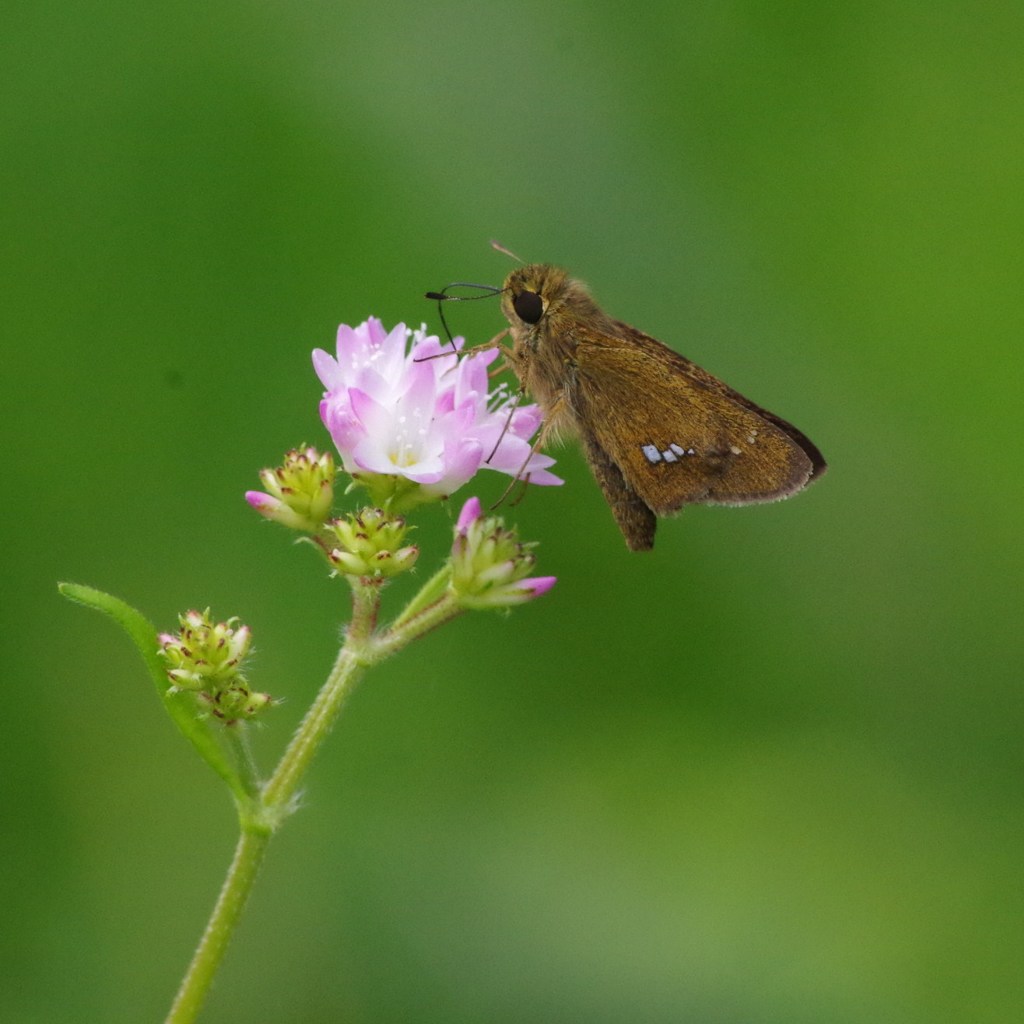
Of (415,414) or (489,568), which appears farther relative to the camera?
(415,414)

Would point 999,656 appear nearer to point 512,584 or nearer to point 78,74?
point 512,584

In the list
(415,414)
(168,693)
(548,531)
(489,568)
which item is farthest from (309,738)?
(548,531)

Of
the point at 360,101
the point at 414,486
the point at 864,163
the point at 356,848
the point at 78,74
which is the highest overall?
the point at 864,163

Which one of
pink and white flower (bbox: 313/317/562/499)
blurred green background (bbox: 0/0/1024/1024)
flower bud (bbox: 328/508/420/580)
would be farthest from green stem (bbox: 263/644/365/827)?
blurred green background (bbox: 0/0/1024/1024)

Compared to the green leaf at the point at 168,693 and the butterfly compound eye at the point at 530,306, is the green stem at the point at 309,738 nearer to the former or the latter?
the green leaf at the point at 168,693

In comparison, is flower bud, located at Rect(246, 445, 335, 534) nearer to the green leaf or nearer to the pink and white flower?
the pink and white flower

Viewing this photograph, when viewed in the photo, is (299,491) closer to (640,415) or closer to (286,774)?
(286,774)

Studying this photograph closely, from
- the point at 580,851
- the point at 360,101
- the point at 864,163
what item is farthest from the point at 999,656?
the point at 360,101
